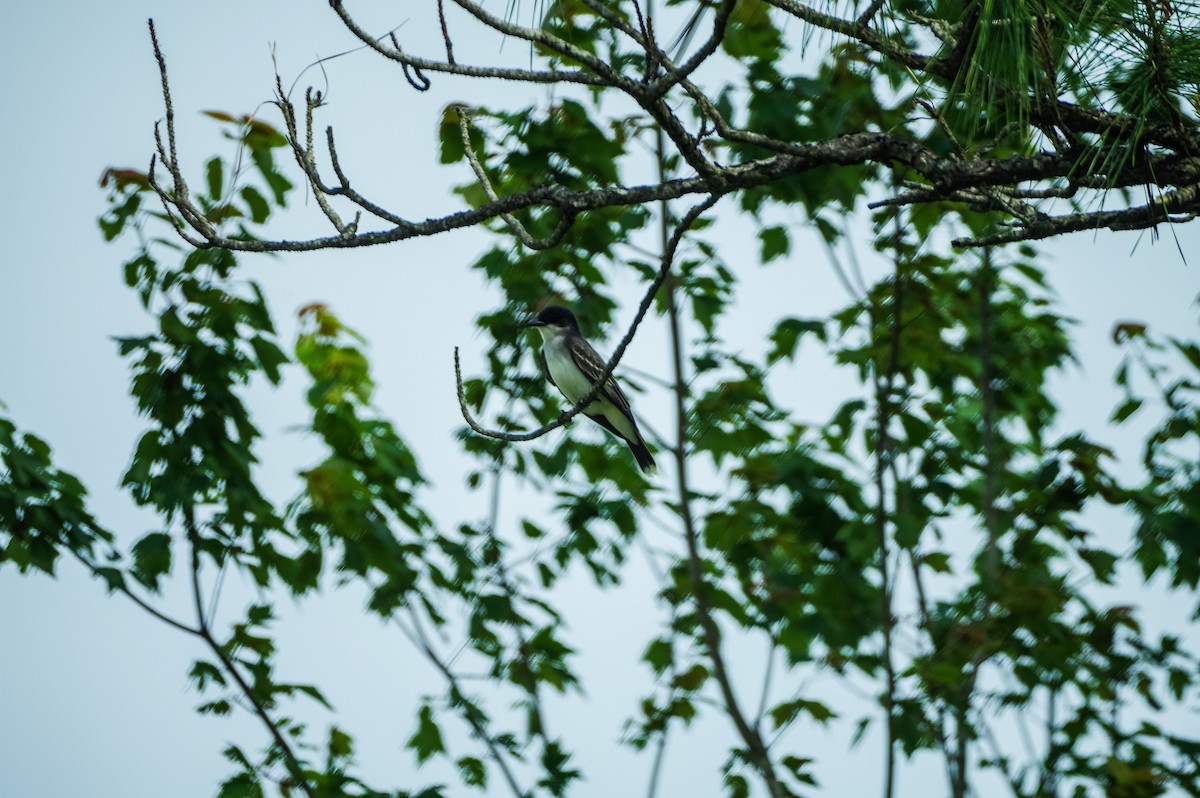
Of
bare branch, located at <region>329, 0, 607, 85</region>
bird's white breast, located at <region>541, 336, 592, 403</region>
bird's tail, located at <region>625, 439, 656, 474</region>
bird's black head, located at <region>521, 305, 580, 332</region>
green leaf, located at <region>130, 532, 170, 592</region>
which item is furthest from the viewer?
bird's tail, located at <region>625, 439, 656, 474</region>

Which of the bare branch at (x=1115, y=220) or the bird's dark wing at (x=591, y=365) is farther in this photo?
the bird's dark wing at (x=591, y=365)

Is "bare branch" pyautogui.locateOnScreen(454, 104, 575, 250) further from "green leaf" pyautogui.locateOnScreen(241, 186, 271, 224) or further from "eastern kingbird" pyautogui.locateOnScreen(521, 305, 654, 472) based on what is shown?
"eastern kingbird" pyautogui.locateOnScreen(521, 305, 654, 472)

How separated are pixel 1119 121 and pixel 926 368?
13.6 ft

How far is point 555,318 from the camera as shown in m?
7.04

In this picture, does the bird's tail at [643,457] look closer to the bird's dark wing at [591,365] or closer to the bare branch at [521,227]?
the bird's dark wing at [591,365]

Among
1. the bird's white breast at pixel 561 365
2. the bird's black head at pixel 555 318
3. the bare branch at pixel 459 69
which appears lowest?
the bare branch at pixel 459 69

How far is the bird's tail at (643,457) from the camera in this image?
24.1ft

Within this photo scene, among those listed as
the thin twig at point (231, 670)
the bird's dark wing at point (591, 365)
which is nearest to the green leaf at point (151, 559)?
the thin twig at point (231, 670)

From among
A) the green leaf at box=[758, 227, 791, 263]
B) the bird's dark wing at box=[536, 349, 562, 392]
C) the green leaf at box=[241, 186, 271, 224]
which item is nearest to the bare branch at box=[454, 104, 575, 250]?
the green leaf at box=[241, 186, 271, 224]

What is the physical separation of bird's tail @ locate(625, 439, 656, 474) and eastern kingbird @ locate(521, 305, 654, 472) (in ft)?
0.25

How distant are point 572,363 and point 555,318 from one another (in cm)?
26

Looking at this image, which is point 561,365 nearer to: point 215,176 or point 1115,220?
point 215,176

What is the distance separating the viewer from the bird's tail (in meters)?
7.34

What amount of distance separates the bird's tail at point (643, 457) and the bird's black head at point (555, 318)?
761 millimetres
